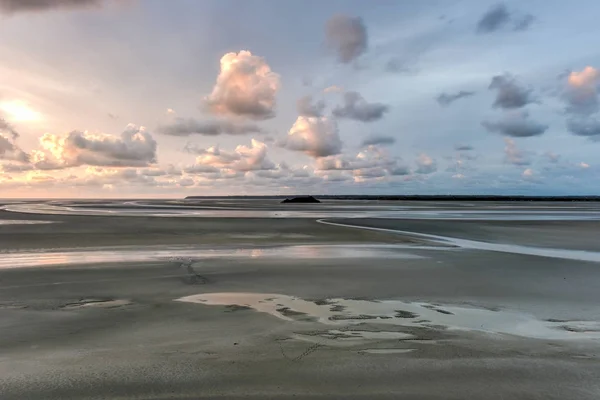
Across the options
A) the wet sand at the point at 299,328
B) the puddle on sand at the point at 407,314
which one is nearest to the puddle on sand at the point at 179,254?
the wet sand at the point at 299,328

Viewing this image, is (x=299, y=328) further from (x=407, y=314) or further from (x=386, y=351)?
(x=407, y=314)

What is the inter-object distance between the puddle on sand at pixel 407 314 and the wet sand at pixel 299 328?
0.04 m

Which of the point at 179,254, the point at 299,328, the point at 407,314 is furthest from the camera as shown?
the point at 179,254

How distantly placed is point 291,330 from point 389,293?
3680 millimetres

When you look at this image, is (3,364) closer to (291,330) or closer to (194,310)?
(194,310)

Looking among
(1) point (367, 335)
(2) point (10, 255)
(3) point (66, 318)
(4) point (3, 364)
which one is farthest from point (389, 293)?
(2) point (10, 255)

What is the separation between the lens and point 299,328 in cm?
709

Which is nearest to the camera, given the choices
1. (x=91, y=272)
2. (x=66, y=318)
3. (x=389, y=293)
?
(x=66, y=318)

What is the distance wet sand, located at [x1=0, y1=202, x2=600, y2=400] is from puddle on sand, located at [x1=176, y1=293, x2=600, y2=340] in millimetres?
40

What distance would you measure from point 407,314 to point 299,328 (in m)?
2.25

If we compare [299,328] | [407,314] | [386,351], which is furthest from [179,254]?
[386,351]

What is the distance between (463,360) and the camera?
558cm

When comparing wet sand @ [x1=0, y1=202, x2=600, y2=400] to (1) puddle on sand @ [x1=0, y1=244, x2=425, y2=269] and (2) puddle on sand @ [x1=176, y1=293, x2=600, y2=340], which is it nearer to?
(2) puddle on sand @ [x1=176, y1=293, x2=600, y2=340]

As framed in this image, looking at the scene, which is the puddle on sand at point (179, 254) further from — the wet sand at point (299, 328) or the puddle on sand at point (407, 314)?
the puddle on sand at point (407, 314)
